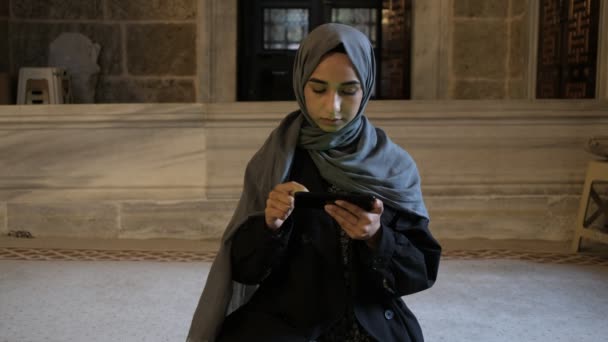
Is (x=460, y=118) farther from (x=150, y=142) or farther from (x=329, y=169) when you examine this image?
(x=329, y=169)

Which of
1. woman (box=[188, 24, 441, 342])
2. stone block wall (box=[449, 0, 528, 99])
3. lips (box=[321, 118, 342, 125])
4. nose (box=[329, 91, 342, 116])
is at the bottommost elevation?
woman (box=[188, 24, 441, 342])

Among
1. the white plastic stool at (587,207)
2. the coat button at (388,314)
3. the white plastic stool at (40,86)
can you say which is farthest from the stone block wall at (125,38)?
the coat button at (388,314)

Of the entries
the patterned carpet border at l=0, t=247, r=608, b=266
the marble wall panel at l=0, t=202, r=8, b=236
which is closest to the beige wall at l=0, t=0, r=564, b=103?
the marble wall panel at l=0, t=202, r=8, b=236

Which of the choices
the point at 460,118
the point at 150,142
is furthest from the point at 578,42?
the point at 150,142

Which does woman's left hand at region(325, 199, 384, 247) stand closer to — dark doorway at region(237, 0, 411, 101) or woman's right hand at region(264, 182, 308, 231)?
woman's right hand at region(264, 182, 308, 231)

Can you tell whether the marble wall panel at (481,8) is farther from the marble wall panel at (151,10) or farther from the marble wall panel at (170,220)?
the marble wall panel at (170,220)

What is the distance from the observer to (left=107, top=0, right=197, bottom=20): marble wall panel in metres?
7.28

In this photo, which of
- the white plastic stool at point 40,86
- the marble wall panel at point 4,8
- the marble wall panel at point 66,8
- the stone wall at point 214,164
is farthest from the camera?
the marble wall panel at point 66,8

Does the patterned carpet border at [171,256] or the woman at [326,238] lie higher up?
the woman at [326,238]

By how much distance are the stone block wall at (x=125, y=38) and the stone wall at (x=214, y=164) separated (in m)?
2.80

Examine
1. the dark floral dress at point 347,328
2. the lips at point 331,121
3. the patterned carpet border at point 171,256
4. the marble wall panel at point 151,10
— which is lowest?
the patterned carpet border at point 171,256

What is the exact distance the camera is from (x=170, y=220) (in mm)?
4613

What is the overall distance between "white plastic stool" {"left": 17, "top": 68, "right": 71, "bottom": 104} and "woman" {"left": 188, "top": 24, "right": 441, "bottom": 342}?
5461 mm

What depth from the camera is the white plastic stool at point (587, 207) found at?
163 inches
